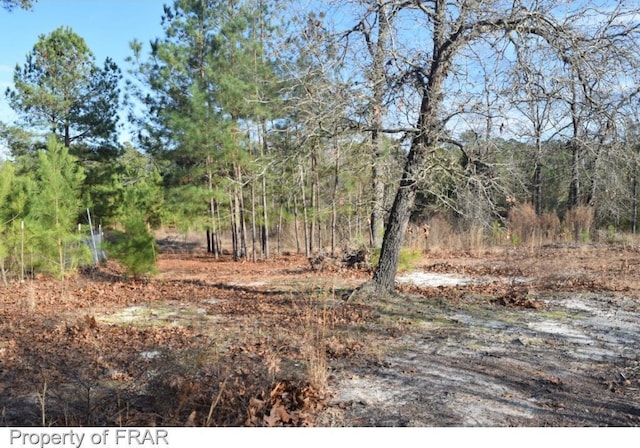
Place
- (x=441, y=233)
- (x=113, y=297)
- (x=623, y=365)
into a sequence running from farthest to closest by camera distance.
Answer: (x=441, y=233)
(x=113, y=297)
(x=623, y=365)

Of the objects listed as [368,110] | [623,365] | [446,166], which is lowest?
[623,365]

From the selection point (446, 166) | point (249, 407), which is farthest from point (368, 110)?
point (249, 407)

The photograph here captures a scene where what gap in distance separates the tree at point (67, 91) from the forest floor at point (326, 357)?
10.8 metres

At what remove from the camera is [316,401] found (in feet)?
10.6

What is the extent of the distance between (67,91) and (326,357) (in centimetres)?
1720

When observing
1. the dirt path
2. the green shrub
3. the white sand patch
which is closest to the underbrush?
the dirt path

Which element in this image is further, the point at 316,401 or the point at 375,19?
the point at 375,19

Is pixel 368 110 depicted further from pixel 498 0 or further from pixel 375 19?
pixel 498 0

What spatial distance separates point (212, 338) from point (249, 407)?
7.50 ft

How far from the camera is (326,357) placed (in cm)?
436

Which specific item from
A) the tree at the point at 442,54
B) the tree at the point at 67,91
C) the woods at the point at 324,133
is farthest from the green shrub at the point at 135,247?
the tree at the point at 67,91

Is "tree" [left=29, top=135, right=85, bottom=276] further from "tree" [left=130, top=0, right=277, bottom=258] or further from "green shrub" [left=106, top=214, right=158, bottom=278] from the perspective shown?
"tree" [left=130, top=0, right=277, bottom=258]

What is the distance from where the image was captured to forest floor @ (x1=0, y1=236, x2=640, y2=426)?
3.15m

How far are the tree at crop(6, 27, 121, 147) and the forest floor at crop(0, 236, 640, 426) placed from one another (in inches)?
427
